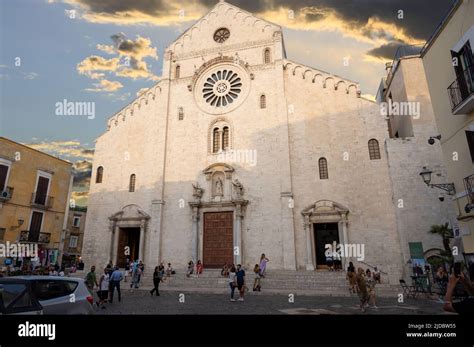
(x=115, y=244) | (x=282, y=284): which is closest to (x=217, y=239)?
(x=282, y=284)

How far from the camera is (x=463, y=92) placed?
10602 mm

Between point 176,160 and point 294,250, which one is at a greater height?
point 176,160

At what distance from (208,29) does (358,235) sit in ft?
68.9

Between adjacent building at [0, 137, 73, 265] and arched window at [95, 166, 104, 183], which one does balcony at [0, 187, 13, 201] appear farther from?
arched window at [95, 166, 104, 183]

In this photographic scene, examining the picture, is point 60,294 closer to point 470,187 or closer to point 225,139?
point 470,187

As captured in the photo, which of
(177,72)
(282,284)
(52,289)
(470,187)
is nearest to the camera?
(52,289)

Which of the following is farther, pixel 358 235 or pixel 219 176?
pixel 219 176

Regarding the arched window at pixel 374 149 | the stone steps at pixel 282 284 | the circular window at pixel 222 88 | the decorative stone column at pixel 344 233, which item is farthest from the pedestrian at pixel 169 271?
the arched window at pixel 374 149

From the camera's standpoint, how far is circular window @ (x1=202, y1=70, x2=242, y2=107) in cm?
2489

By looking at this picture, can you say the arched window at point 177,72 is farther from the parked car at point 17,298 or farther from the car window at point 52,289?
the parked car at point 17,298

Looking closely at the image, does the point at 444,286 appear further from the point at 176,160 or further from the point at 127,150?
the point at 127,150

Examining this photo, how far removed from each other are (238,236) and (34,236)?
631 inches

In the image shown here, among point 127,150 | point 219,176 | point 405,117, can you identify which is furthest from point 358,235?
point 127,150

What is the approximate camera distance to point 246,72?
24609 millimetres
